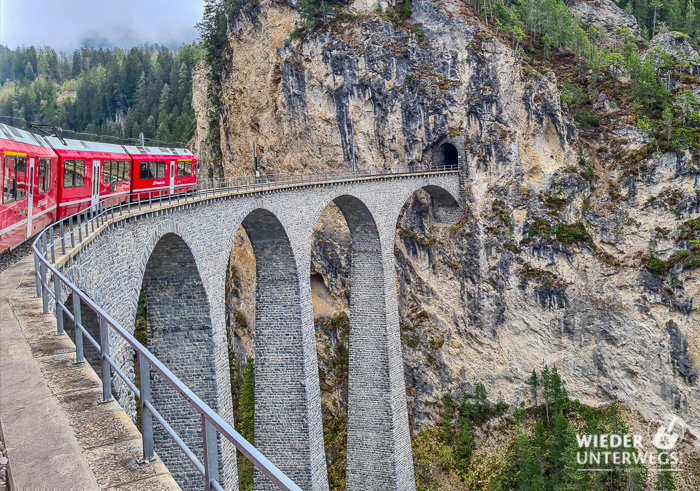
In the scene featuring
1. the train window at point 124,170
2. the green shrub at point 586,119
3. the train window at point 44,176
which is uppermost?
the green shrub at point 586,119

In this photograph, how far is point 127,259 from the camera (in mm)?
13195


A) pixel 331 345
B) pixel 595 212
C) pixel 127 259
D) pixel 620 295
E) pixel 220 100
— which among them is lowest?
pixel 331 345

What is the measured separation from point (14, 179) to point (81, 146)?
16.7ft

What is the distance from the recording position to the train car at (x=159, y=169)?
763 inches

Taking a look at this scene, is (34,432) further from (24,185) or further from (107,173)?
(107,173)

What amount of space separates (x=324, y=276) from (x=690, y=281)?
74.1 feet

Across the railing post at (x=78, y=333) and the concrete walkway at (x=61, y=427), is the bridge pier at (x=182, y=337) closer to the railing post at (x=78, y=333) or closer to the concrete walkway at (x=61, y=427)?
the concrete walkway at (x=61, y=427)

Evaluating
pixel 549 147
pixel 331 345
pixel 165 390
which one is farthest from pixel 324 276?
pixel 165 390

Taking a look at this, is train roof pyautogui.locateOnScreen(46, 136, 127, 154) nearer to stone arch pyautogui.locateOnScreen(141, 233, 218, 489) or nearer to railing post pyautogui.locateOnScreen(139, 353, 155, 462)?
stone arch pyautogui.locateOnScreen(141, 233, 218, 489)

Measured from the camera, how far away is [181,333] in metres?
16.6

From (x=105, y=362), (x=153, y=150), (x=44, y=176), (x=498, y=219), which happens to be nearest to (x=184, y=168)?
(x=153, y=150)

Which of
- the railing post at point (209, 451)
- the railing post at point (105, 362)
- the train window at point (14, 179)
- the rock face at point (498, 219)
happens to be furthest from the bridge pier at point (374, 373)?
the railing post at point (209, 451)

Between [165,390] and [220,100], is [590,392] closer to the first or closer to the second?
[165,390]

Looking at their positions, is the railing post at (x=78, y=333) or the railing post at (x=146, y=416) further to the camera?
the railing post at (x=78, y=333)
